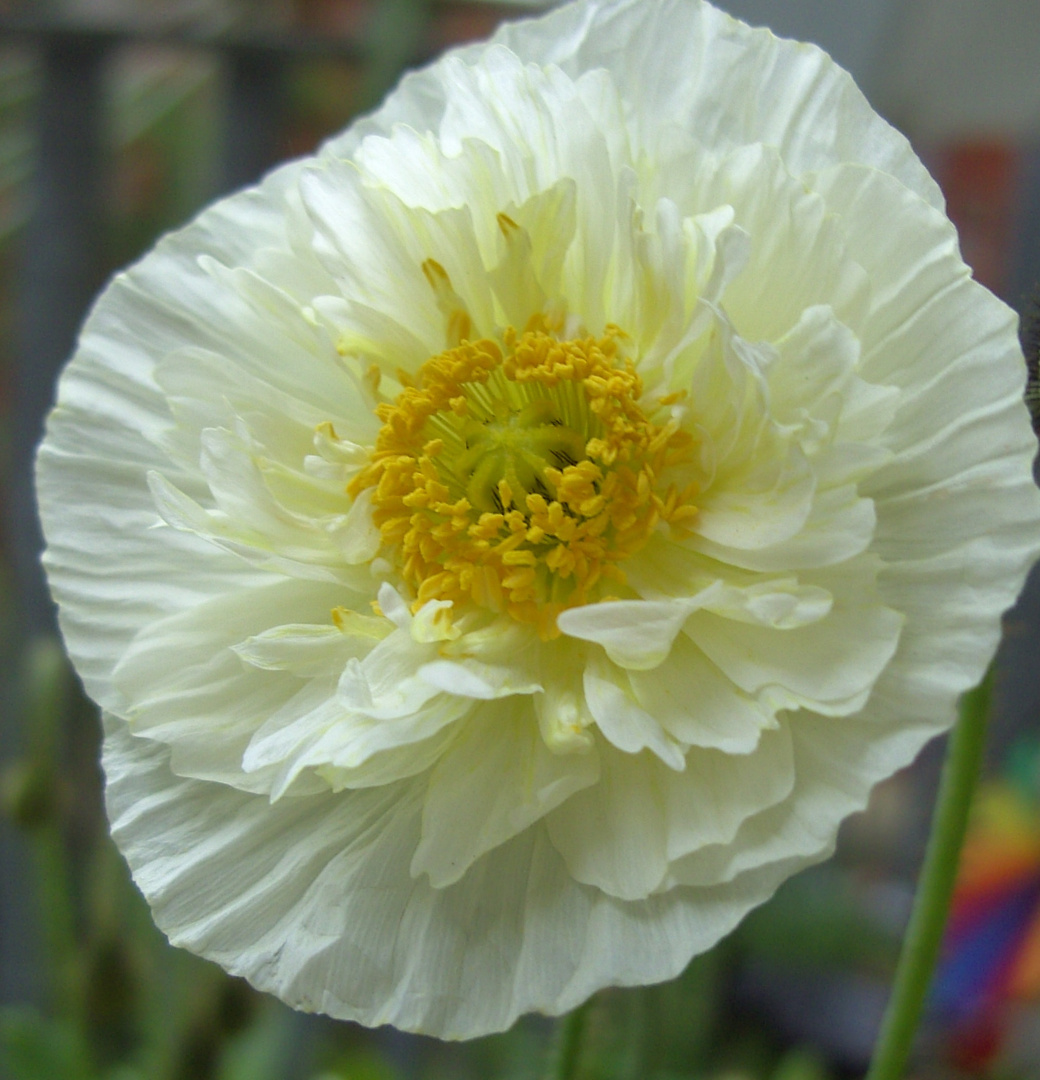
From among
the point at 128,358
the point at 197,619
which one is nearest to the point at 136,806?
the point at 197,619

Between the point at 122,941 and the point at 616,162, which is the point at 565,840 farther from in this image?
the point at 122,941

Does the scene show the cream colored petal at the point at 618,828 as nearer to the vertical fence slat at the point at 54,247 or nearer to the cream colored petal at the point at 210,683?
the cream colored petal at the point at 210,683

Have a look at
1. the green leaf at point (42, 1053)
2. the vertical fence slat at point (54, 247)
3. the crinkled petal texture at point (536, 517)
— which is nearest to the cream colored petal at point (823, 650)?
the crinkled petal texture at point (536, 517)

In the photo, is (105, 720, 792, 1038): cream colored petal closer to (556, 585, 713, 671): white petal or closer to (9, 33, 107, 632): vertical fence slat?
(556, 585, 713, 671): white petal

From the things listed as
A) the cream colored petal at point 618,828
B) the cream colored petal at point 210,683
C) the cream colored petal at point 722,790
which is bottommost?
the cream colored petal at point 210,683

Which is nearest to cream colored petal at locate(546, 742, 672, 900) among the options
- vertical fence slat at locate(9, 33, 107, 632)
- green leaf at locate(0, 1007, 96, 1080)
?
green leaf at locate(0, 1007, 96, 1080)

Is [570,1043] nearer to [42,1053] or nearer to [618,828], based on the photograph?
[618,828]
